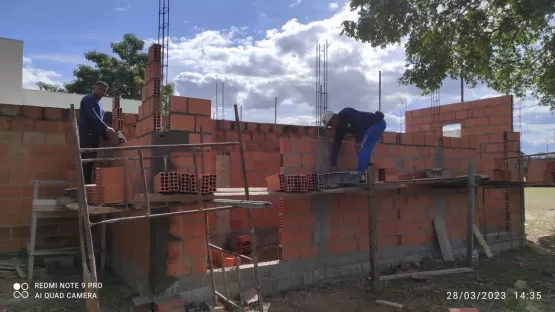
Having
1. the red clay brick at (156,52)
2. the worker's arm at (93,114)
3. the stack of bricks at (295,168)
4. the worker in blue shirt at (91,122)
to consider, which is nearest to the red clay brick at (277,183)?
the stack of bricks at (295,168)

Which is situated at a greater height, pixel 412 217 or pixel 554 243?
pixel 412 217

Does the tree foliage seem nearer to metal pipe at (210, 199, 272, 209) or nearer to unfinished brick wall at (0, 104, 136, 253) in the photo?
unfinished brick wall at (0, 104, 136, 253)

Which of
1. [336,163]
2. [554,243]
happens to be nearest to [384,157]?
[336,163]

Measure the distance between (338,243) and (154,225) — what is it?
9.00ft

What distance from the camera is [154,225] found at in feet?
14.5

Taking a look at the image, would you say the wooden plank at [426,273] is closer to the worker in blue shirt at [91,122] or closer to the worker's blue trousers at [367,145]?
the worker's blue trousers at [367,145]

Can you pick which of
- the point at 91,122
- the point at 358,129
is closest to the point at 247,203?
the point at 358,129

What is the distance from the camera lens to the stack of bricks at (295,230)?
5.35m

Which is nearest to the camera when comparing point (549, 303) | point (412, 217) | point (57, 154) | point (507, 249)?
point (549, 303)

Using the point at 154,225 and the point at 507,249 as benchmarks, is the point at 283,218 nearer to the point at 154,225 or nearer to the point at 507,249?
the point at 154,225

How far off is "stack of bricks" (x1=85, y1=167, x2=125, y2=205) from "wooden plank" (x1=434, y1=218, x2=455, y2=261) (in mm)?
5545

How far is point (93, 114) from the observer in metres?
5.43

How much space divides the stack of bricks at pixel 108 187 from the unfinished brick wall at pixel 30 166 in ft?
8.08

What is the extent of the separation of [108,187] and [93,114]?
1.81 m
